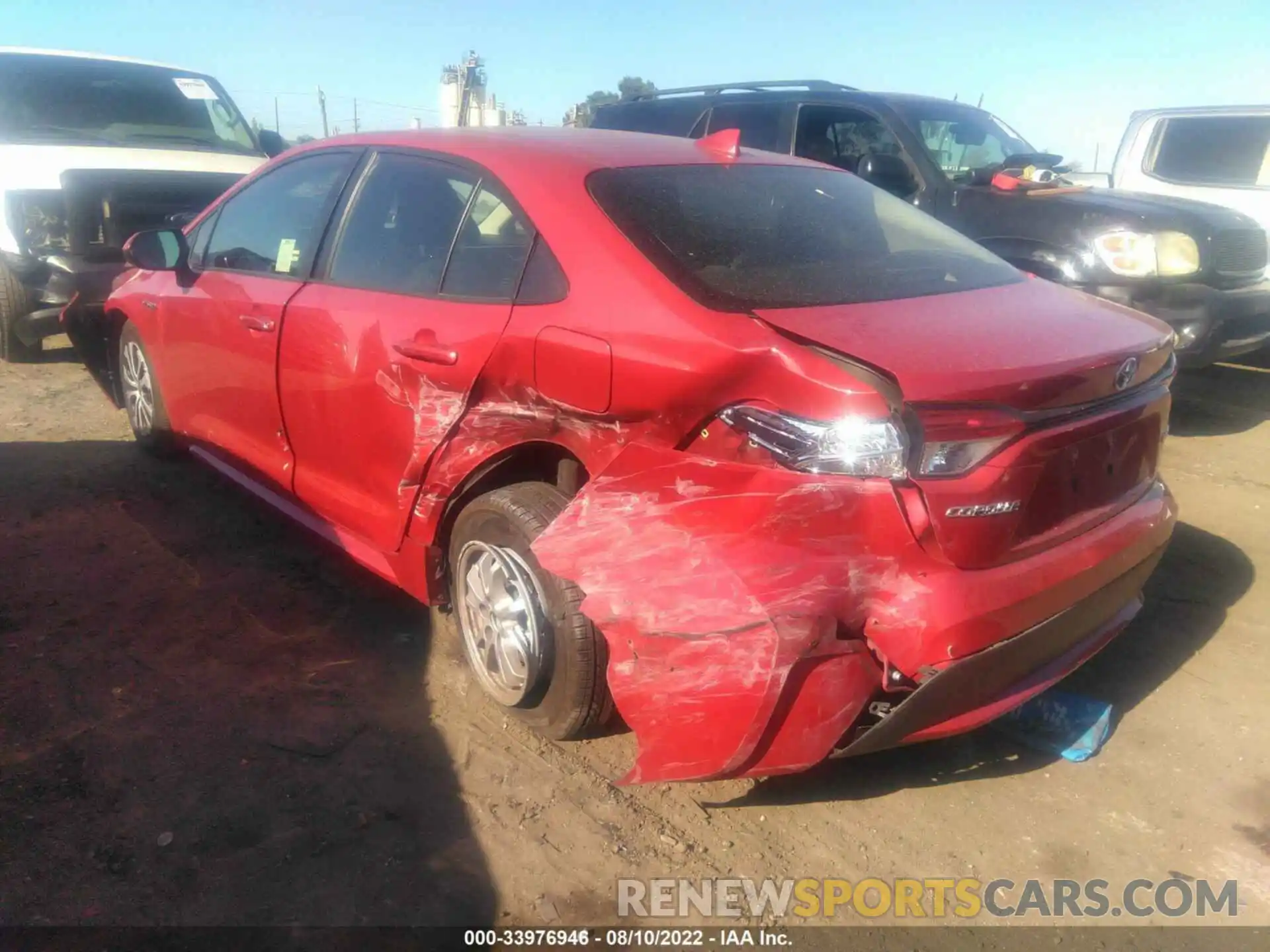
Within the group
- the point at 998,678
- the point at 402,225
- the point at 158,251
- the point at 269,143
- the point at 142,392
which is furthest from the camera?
the point at 269,143

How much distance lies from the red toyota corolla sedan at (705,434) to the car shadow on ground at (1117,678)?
447 millimetres

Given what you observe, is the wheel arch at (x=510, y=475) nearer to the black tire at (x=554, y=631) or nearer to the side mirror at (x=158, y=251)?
the black tire at (x=554, y=631)

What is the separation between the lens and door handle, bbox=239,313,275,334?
3.52m

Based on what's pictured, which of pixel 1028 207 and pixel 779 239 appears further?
pixel 1028 207

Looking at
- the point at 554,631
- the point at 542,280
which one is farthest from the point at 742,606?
the point at 542,280

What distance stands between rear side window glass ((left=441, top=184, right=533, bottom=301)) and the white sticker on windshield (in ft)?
19.3

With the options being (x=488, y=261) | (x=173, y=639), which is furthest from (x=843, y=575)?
(x=173, y=639)

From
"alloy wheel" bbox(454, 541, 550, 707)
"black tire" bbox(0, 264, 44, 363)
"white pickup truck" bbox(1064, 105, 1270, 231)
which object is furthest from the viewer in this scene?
"white pickup truck" bbox(1064, 105, 1270, 231)

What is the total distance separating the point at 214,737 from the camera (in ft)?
9.27

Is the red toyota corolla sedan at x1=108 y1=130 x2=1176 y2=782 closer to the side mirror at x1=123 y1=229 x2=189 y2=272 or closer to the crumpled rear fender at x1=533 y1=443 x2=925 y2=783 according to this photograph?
the crumpled rear fender at x1=533 y1=443 x2=925 y2=783

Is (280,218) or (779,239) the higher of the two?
(779,239)

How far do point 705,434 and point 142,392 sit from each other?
11.9 ft

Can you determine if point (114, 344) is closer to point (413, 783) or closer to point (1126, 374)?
point (413, 783)

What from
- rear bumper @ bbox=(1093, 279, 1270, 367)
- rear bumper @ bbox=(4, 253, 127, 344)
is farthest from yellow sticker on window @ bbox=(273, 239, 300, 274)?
rear bumper @ bbox=(1093, 279, 1270, 367)
